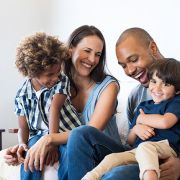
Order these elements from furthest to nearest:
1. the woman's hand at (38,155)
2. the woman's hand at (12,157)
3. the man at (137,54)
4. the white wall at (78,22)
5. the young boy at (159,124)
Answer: the white wall at (78,22), the man at (137,54), the woman's hand at (12,157), the woman's hand at (38,155), the young boy at (159,124)

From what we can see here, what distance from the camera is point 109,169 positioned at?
1.16m

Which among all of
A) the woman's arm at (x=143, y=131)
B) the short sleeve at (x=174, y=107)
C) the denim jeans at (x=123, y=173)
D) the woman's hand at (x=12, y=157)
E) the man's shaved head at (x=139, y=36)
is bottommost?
the woman's hand at (x=12, y=157)

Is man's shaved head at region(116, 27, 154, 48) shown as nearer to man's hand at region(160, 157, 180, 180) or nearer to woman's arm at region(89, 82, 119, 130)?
woman's arm at region(89, 82, 119, 130)

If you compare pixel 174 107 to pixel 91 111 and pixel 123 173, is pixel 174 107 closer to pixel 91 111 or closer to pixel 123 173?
pixel 123 173

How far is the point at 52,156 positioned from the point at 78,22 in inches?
68.8

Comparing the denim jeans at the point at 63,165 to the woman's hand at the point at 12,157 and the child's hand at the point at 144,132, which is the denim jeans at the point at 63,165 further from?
the child's hand at the point at 144,132

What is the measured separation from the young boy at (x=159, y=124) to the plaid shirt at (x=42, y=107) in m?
0.35

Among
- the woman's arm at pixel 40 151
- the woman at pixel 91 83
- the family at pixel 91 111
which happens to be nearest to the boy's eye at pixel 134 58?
the family at pixel 91 111

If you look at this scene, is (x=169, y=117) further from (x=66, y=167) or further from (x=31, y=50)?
(x=31, y=50)

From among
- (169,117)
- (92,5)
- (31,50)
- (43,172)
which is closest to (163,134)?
(169,117)

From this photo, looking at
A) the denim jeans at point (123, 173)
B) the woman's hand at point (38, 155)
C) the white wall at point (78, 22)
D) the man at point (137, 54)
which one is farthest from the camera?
the white wall at point (78, 22)

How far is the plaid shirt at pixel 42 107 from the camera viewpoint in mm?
1480

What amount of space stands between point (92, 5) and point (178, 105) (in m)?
1.68

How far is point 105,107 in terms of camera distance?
1519 millimetres
